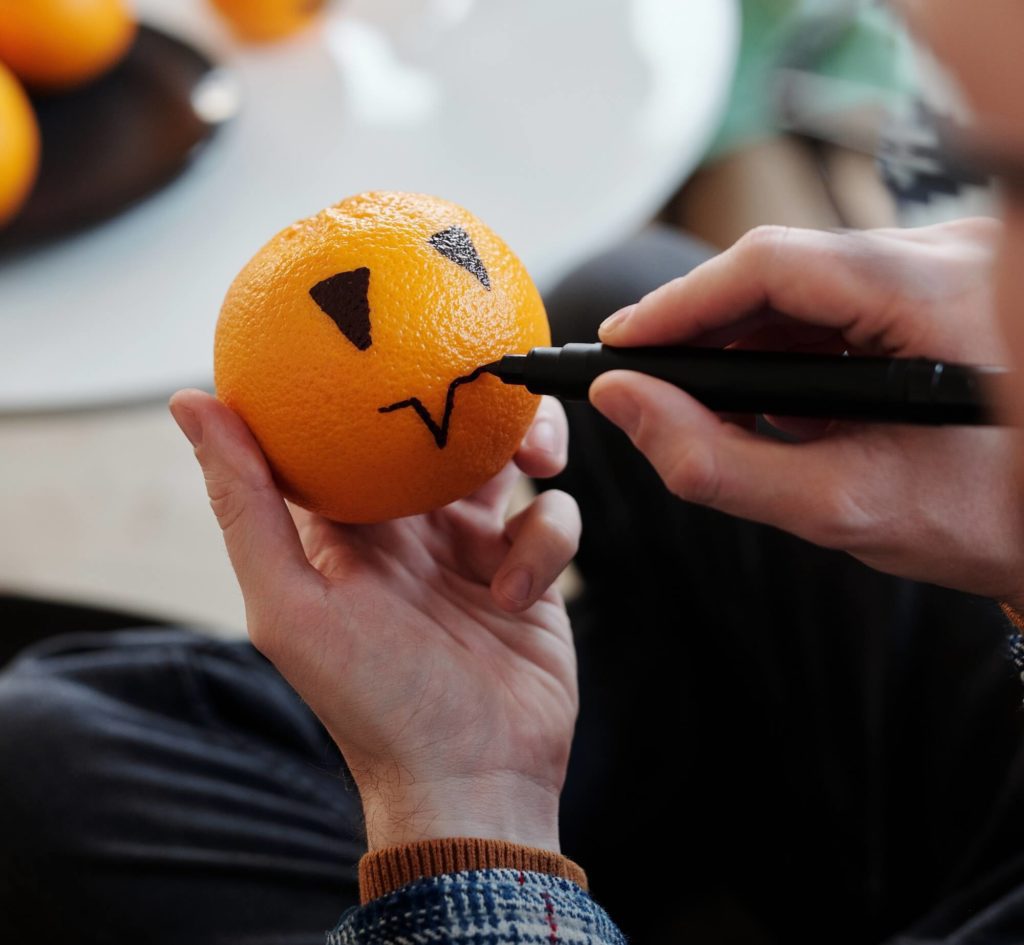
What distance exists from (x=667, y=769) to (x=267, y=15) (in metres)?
0.86

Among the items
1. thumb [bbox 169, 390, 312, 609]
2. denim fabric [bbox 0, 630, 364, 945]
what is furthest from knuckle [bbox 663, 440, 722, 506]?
denim fabric [bbox 0, 630, 364, 945]

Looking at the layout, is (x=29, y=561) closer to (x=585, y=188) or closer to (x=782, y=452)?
(x=585, y=188)

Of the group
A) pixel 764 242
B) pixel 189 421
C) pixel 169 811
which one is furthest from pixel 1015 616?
pixel 169 811

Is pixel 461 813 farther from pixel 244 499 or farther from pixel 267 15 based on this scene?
pixel 267 15

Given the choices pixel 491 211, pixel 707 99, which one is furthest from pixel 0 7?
pixel 707 99

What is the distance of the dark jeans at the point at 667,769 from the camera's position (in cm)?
74

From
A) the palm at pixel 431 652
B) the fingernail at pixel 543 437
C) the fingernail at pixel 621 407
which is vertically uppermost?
the fingernail at pixel 621 407

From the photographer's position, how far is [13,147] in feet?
2.81

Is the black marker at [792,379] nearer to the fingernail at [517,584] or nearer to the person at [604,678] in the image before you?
the person at [604,678]

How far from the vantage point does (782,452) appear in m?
0.50

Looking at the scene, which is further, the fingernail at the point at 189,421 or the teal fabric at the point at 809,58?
the teal fabric at the point at 809,58

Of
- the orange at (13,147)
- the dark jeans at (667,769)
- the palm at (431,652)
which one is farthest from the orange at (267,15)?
the palm at (431,652)

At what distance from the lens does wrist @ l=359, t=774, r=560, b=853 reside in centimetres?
59

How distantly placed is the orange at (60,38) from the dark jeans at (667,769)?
55cm
